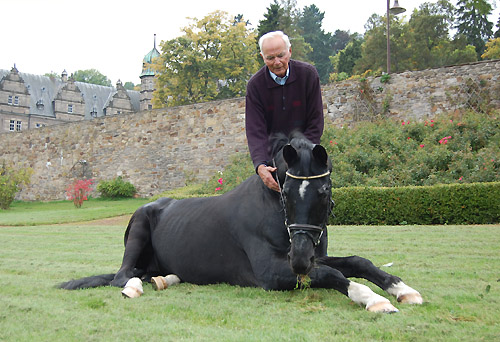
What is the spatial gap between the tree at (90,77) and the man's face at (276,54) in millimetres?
94977

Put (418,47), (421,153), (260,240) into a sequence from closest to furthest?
(260,240)
(421,153)
(418,47)

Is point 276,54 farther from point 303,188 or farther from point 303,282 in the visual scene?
point 303,282

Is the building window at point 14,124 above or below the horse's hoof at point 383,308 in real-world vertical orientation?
above

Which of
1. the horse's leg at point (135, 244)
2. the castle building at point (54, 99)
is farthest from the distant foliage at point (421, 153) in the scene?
the castle building at point (54, 99)

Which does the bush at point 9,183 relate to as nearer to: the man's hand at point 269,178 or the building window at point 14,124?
the man's hand at point 269,178

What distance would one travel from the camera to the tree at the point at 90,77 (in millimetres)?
92688

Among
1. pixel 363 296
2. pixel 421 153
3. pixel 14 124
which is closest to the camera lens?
pixel 363 296

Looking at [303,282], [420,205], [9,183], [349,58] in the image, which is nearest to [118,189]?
[9,183]

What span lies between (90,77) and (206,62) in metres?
62.0

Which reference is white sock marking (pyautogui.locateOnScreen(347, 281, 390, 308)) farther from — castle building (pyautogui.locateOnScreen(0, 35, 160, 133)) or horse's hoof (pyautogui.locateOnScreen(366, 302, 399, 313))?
castle building (pyautogui.locateOnScreen(0, 35, 160, 133))

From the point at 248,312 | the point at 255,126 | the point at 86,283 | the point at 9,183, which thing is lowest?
the point at 9,183

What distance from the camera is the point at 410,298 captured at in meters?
2.94

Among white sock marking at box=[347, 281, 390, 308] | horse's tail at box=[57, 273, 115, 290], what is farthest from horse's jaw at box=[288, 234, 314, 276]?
horse's tail at box=[57, 273, 115, 290]

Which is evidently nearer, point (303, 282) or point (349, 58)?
point (303, 282)
